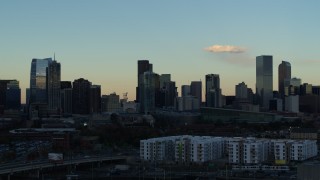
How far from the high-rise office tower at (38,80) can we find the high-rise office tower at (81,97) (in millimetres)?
5063

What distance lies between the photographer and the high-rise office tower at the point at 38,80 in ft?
336

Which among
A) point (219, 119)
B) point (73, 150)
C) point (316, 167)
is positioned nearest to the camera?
point (316, 167)

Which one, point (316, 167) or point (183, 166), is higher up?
point (316, 167)

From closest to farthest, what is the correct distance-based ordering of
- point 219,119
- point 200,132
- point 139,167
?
point 139,167
point 200,132
point 219,119

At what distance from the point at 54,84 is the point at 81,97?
190 inches

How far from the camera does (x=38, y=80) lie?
10356cm

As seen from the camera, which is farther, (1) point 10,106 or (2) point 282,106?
(2) point 282,106

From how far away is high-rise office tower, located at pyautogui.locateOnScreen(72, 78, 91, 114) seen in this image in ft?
328

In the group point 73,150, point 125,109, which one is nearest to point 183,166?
point 73,150

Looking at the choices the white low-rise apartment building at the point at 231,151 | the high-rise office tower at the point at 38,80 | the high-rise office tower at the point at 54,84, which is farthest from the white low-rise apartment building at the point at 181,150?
the high-rise office tower at the point at 38,80

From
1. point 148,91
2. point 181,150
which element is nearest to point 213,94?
point 148,91

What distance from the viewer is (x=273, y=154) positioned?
37.9 meters

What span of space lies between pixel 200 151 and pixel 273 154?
4.54 metres

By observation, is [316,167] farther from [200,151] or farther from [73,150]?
[73,150]
